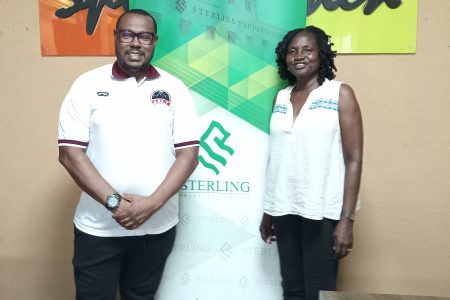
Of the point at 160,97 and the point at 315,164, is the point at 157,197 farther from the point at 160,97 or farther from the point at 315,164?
the point at 315,164

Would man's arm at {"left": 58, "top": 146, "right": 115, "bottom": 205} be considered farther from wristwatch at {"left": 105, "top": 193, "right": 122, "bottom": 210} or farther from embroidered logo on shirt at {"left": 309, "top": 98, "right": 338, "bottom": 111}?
embroidered logo on shirt at {"left": 309, "top": 98, "right": 338, "bottom": 111}

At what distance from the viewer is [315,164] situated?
1471 millimetres

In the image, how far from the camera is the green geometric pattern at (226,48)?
184 cm

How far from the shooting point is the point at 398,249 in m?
1.90

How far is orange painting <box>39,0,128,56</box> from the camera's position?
1914mm

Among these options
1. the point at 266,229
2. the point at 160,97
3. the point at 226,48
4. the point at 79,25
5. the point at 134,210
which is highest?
the point at 79,25

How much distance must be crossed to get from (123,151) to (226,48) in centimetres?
73

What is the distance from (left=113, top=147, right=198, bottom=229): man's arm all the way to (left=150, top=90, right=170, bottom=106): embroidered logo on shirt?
0.19 meters

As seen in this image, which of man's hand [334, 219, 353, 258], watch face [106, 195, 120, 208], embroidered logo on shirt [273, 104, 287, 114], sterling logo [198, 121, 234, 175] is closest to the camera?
watch face [106, 195, 120, 208]

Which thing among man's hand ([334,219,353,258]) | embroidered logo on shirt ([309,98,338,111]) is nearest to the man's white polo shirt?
embroidered logo on shirt ([309,98,338,111])

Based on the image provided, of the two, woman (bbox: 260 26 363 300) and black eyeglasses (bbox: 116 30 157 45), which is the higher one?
black eyeglasses (bbox: 116 30 157 45)

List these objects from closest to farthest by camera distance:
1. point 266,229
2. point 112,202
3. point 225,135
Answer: point 112,202, point 266,229, point 225,135

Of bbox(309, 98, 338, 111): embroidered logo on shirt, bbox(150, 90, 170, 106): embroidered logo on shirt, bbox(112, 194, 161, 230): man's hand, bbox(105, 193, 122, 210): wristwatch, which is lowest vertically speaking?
bbox(112, 194, 161, 230): man's hand

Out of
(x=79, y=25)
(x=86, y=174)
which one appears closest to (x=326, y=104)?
(x=86, y=174)
